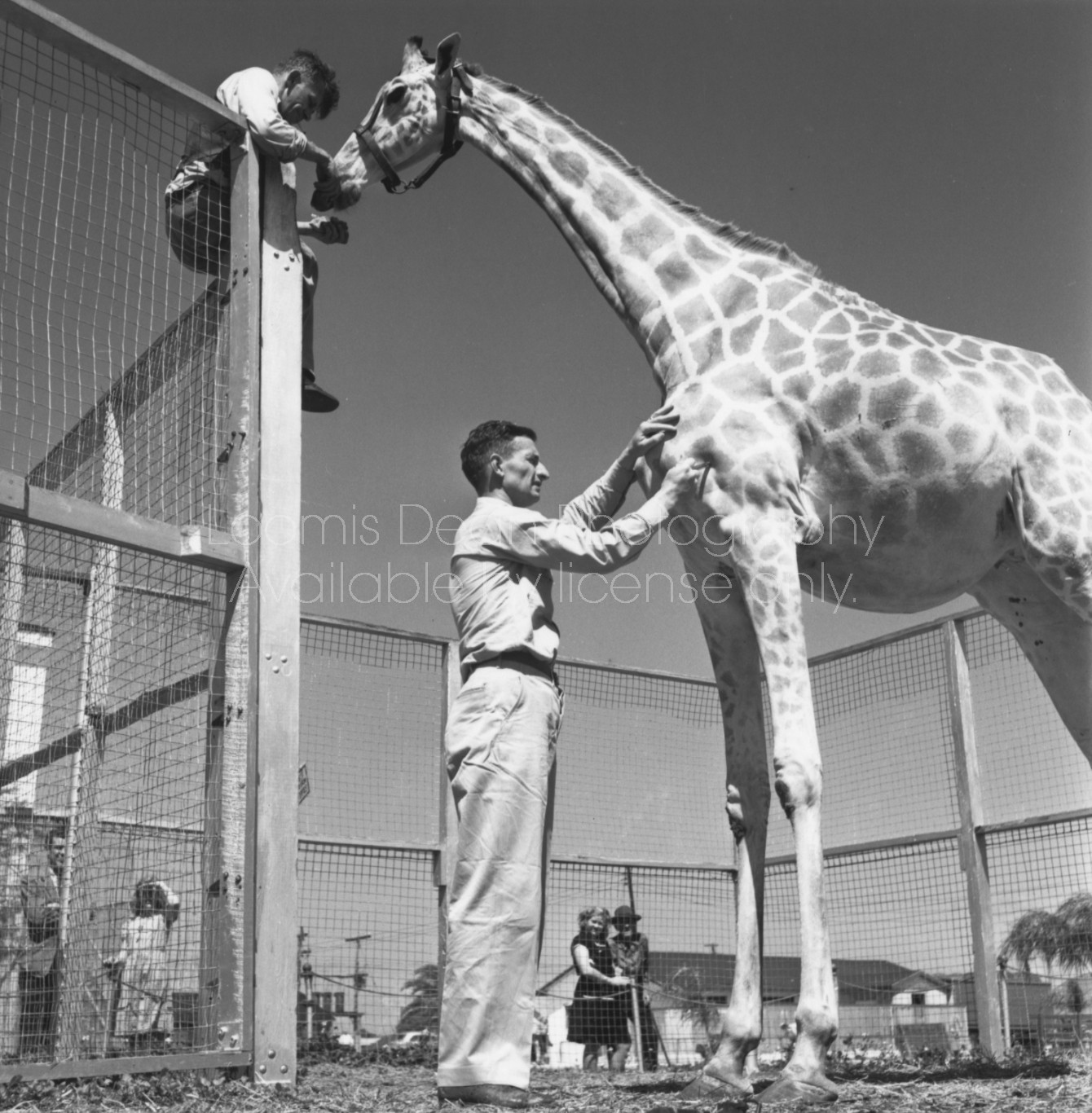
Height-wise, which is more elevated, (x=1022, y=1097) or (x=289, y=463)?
(x=289, y=463)

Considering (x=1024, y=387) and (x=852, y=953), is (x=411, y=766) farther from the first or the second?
(x=1024, y=387)

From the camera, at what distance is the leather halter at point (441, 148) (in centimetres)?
694

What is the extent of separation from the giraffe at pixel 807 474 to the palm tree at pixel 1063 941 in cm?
184

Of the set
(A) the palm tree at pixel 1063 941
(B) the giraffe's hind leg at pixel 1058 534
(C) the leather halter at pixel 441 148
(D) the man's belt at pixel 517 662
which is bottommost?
(A) the palm tree at pixel 1063 941

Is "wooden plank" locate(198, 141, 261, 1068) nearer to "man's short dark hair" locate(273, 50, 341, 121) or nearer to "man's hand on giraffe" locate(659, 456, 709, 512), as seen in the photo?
"man's short dark hair" locate(273, 50, 341, 121)

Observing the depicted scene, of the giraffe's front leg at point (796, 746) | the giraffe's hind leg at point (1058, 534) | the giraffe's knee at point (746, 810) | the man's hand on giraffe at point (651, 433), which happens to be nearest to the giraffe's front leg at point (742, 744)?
the giraffe's knee at point (746, 810)

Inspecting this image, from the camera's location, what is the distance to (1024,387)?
19.6 feet

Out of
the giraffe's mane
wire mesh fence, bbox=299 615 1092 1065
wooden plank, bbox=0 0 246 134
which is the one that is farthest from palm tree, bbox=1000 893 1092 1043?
wooden plank, bbox=0 0 246 134

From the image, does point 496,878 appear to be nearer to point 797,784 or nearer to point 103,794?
point 797,784

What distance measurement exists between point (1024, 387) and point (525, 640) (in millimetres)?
2809

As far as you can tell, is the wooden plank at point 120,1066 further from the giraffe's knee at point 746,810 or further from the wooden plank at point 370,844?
the wooden plank at point 370,844

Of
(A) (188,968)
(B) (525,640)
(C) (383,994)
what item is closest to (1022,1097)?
(B) (525,640)

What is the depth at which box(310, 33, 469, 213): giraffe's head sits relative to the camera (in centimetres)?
692

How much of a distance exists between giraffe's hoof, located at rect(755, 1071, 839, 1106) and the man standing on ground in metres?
0.85
